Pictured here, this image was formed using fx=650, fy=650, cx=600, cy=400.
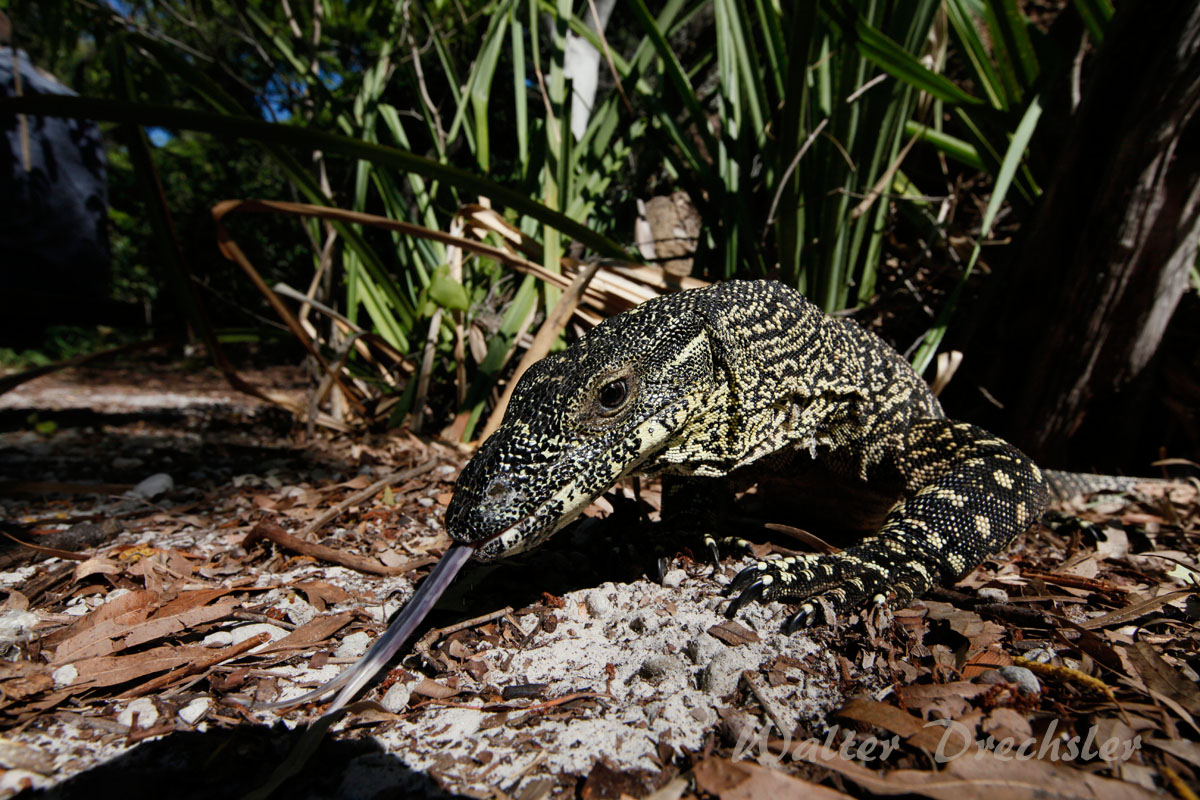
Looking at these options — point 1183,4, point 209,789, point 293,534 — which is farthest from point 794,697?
point 1183,4

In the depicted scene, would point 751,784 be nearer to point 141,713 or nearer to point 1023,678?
point 1023,678

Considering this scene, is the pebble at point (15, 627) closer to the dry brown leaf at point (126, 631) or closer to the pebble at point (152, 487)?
the dry brown leaf at point (126, 631)


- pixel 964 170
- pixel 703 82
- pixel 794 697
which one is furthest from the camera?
pixel 703 82

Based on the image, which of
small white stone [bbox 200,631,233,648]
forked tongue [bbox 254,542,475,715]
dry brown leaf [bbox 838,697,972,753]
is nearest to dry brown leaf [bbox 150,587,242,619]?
small white stone [bbox 200,631,233,648]

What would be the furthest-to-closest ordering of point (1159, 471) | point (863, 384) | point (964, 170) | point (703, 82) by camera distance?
point (703, 82), point (964, 170), point (1159, 471), point (863, 384)

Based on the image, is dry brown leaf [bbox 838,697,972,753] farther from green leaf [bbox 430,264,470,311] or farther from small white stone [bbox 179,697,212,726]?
green leaf [bbox 430,264,470,311]

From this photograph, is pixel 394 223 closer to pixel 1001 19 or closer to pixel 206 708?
pixel 206 708

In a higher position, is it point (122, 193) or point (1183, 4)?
point (1183, 4)

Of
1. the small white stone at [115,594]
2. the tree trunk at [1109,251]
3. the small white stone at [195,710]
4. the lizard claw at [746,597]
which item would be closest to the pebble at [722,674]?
the lizard claw at [746,597]
